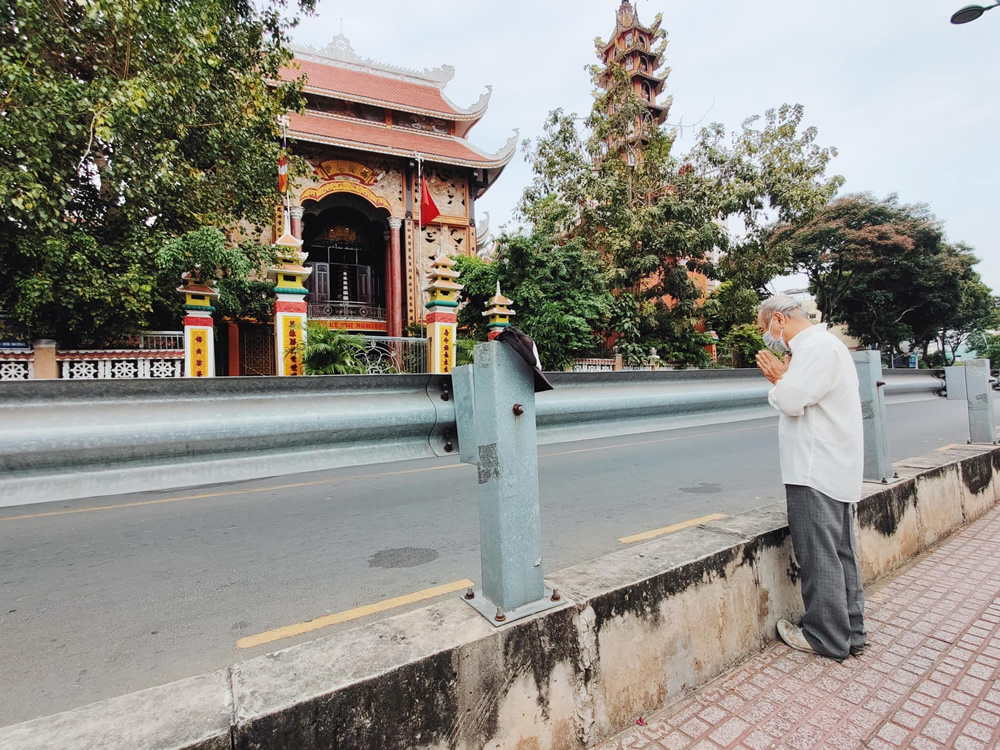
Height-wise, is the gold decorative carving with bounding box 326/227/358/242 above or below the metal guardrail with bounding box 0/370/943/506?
above

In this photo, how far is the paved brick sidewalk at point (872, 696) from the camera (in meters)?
1.72

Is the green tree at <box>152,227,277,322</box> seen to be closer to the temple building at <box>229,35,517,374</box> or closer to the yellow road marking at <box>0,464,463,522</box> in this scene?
the temple building at <box>229,35,517,374</box>

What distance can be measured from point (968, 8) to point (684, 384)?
10970 millimetres

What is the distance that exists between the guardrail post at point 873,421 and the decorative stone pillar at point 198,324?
11.0 meters

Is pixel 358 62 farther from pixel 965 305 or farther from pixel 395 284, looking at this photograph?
pixel 965 305

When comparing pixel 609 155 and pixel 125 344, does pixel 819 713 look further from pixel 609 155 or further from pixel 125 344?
pixel 609 155

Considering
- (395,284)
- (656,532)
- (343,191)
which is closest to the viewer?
(656,532)

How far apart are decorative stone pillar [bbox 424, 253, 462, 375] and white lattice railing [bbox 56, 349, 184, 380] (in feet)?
17.9

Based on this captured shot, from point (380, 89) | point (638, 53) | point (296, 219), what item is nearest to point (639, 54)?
point (638, 53)

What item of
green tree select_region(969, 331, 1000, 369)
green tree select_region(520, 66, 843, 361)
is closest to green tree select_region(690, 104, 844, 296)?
green tree select_region(520, 66, 843, 361)

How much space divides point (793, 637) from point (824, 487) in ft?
2.15

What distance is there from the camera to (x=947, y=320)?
30594 millimetres

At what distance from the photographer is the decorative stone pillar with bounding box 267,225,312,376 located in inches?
457

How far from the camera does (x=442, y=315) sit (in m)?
13.4
